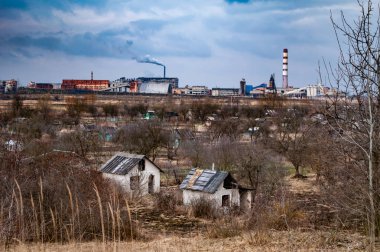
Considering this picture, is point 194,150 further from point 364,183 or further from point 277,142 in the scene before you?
point 364,183

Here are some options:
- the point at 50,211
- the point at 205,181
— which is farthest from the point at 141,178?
the point at 50,211

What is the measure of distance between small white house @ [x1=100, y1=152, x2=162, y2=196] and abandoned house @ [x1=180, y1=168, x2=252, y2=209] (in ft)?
11.9

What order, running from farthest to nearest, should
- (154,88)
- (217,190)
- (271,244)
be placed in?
(154,88) < (217,190) < (271,244)

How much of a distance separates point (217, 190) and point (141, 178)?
20.3ft

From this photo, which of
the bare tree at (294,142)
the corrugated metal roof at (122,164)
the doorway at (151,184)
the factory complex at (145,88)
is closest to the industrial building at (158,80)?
the factory complex at (145,88)

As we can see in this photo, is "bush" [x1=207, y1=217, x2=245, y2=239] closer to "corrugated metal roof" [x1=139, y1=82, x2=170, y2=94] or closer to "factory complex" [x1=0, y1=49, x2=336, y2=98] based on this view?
"factory complex" [x1=0, y1=49, x2=336, y2=98]

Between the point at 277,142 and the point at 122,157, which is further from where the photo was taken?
the point at 277,142

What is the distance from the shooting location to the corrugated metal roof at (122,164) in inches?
1189

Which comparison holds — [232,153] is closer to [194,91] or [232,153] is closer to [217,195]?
[217,195]

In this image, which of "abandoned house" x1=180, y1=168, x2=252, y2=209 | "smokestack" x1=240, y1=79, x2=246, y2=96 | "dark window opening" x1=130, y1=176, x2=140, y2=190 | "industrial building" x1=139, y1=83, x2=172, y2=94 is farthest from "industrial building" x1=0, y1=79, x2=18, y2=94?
"abandoned house" x1=180, y1=168, x2=252, y2=209

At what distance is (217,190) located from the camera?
2591cm

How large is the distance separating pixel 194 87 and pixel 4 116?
114 metres

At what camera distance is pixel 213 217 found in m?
22.5

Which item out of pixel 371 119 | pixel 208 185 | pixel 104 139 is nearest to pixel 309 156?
pixel 208 185
